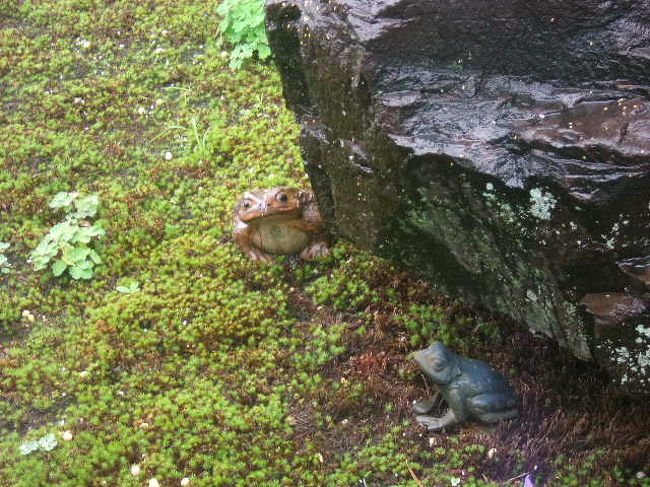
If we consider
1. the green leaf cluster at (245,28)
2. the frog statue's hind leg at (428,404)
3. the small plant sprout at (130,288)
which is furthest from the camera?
the green leaf cluster at (245,28)

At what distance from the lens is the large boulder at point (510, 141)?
11.2 feet

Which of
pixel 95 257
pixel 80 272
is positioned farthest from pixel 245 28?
pixel 80 272

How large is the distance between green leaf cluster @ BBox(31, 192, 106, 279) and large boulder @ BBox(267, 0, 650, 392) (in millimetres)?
2508

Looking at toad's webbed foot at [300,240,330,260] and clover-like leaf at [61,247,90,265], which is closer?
toad's webbed foot at [300,240,330,260]

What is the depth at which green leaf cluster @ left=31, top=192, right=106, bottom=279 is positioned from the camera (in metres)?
5.77

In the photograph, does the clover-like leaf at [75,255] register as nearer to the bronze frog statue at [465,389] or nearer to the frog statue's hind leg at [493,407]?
the bronze frog statue at [465,389]

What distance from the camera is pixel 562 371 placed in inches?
176

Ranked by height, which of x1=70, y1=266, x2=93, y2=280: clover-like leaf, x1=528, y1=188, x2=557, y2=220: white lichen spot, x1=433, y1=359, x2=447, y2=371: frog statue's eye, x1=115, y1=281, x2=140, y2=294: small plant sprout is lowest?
x1=433, y1=359, x2=447, y2=371: frog statue's eye

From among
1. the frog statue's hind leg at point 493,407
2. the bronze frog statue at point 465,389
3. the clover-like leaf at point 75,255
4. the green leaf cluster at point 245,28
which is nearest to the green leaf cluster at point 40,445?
the clover-like leaf at point 75,255

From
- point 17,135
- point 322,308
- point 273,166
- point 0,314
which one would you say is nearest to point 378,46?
point 322,308

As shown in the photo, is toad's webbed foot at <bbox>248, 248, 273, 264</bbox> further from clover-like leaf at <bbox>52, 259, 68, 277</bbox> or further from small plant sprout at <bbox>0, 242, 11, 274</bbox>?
small plant sprout at <bbox>0, 242, 11, 274</bbox>

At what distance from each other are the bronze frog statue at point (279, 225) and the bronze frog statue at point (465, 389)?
152cm

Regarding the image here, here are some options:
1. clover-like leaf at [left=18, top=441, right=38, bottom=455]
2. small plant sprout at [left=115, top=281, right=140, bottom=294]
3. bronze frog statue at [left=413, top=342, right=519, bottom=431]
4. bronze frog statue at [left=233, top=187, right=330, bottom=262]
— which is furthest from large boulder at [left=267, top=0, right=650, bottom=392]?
clover-like leaf at [left=18, top=441, right=38, bottom=455]

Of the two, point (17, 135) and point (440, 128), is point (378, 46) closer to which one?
point (440, 128)
